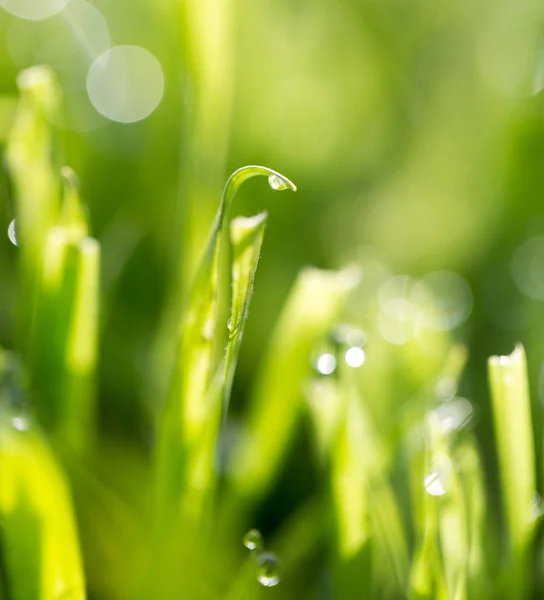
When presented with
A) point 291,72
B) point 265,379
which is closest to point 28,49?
point 291,72

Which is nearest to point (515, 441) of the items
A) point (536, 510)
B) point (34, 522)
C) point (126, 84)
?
point (536, 510)

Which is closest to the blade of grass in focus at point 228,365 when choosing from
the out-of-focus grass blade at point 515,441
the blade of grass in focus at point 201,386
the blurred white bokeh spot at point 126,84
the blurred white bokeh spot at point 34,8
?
the blade of grass in focus at point 201,386

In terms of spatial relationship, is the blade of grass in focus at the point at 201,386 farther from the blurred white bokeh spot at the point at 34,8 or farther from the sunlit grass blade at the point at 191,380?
the blurred white bokeh spot at the point at 34,8

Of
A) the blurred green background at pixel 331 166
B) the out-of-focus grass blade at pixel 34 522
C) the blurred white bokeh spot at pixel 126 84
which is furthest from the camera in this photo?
the blurred white bokeh spot at pixel 126 84

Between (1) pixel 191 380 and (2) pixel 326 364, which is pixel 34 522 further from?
(2) pixel 326 364

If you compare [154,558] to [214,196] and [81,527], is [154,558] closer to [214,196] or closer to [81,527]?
[81,527]

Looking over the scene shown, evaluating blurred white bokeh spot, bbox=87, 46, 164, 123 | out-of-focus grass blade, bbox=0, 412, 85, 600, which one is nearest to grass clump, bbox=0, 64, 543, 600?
out-of-focus grass blade, bbox=0, 412, 85, 600

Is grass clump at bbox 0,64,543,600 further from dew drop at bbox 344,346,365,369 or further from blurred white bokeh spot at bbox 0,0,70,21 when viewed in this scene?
blurred white bokeh spot at bbox 0,0,70,21
